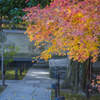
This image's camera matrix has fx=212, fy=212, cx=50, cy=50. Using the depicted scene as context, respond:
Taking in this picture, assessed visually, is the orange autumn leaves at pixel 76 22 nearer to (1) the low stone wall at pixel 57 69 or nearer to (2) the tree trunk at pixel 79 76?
(2) the tree trunk at pixel 79 76

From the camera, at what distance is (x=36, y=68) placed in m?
19.2

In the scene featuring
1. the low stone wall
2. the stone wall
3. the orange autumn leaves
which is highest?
the orange autumn leaves

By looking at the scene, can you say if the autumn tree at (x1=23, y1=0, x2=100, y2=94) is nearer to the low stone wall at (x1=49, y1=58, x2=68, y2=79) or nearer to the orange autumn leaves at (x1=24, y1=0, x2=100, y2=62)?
the orange autumn leaves at (x1=24, y1=0, x2=100, y2=62)

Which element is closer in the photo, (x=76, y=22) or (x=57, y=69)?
(x=76, y=22)

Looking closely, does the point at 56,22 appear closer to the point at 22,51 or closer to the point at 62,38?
the point at 62,38

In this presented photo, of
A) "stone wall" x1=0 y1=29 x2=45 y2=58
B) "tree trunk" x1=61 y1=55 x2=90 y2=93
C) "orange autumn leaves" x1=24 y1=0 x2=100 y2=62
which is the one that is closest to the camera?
"orange autumn leaves" x1=24 y1=0 x2=100 y2=62

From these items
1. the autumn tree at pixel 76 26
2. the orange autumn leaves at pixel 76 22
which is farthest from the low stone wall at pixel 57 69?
the orange autumn leaves at pixel 76 22

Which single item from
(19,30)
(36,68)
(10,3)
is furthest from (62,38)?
(19,30)

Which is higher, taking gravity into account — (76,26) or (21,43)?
(76,26)

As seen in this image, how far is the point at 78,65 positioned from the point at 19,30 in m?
12.3

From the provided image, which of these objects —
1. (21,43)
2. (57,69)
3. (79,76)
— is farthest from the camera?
(21,43)

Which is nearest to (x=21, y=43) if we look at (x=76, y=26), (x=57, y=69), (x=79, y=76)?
(x=57, y=69)

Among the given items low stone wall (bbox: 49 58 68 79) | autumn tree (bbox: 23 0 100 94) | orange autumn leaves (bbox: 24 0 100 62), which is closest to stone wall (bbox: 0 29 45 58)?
low stone wall (bbox: 49 58 68 79)

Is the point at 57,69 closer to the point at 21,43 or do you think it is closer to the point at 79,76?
the point at 79,76
